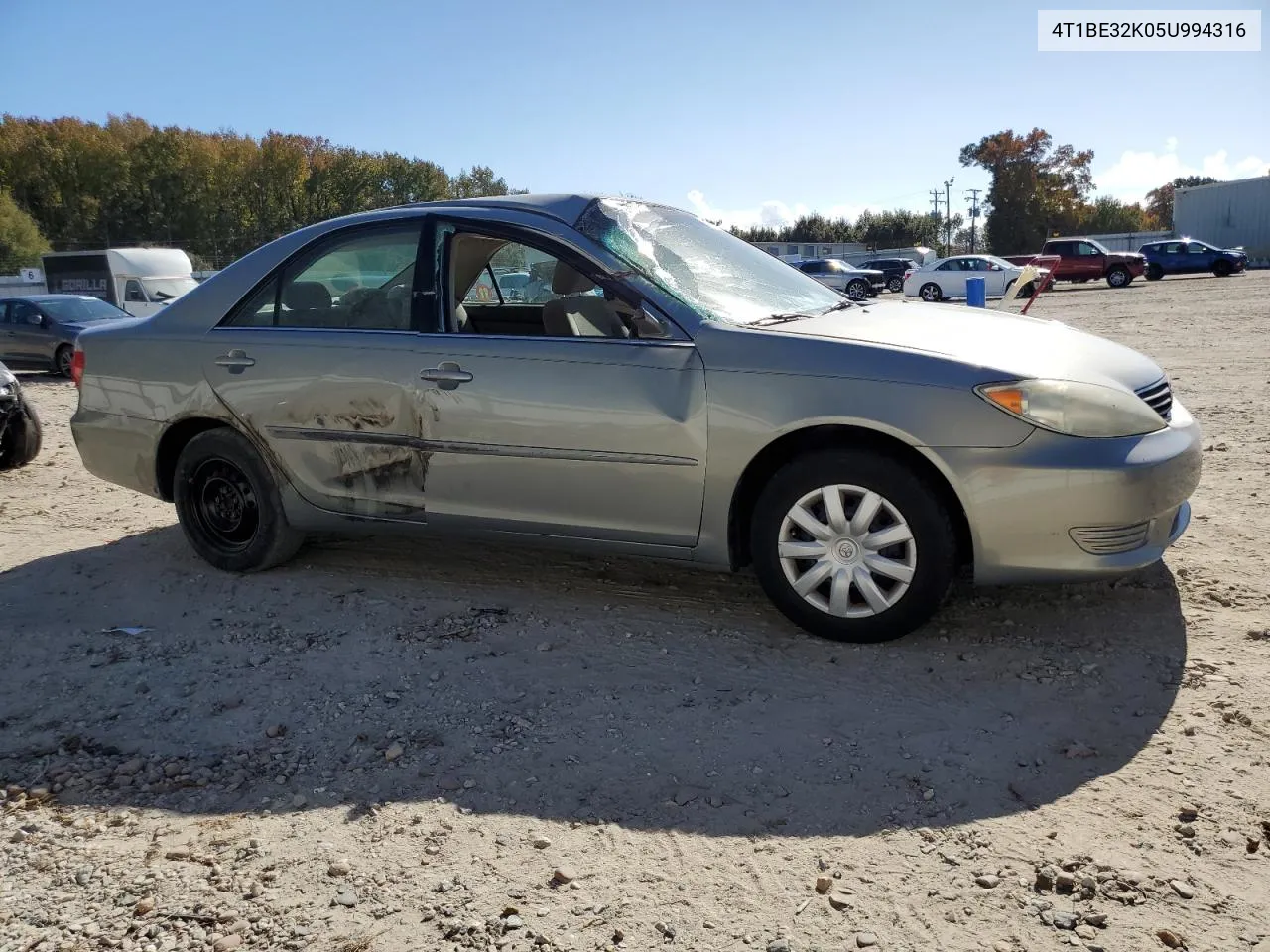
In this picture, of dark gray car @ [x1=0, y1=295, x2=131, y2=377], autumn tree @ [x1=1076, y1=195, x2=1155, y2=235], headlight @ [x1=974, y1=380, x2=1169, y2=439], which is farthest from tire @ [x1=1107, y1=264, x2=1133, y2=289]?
autumn tree @ [x1=1076, y1=195, x2=1155, y2=235]

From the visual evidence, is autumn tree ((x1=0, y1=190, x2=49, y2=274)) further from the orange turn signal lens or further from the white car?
the orange turn signal lens

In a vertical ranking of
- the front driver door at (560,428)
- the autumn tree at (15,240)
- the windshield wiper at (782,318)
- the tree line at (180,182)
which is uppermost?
the tree line at (180,182)

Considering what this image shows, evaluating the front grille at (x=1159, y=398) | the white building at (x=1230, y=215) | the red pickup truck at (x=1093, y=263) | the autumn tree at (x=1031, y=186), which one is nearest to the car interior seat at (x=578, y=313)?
the front grille at (x=1159, y=398)

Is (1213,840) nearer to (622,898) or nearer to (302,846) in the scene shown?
(622,898)

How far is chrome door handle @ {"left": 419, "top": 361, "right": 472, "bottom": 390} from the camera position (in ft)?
14.0

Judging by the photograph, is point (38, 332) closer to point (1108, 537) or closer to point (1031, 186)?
point (1108, 537)

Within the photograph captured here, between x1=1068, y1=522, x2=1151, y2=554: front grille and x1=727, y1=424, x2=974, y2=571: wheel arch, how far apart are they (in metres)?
0.35

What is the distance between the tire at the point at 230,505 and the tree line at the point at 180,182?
64021mm

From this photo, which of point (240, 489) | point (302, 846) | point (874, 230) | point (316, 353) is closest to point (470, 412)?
point (316, 353)

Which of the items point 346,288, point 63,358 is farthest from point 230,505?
point 63,358

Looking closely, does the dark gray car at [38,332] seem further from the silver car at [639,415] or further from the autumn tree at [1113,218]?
the autumn tree at [1113,218]

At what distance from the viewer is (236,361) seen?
4.80 metres

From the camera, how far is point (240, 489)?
502 cm

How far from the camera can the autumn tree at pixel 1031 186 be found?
75875 millimetres
